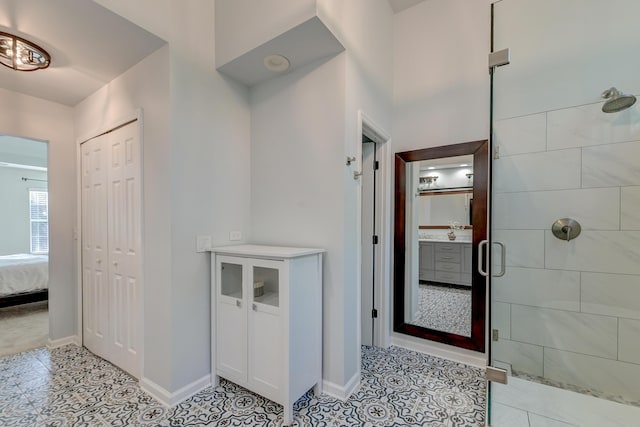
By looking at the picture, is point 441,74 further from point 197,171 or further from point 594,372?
point 594,372

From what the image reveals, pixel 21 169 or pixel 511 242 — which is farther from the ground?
pixel 21 169

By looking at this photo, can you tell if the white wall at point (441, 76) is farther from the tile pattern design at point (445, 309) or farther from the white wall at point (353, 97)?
the white wall at point (353, 97)

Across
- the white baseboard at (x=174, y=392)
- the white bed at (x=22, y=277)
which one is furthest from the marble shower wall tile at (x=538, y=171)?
the white bed at (x=22, y=277)

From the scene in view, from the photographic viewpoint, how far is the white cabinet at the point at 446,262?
2445 millimetres

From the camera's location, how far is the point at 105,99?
93.9 inches

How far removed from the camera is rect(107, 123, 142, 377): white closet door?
6.89ft

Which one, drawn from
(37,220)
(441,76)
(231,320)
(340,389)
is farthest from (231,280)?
(37,220)

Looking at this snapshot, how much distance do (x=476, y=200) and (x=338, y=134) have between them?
1.34 meters

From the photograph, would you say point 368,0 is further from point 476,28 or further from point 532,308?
point 532,308

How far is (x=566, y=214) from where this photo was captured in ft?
6.61

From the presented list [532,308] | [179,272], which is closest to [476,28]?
[532,308]

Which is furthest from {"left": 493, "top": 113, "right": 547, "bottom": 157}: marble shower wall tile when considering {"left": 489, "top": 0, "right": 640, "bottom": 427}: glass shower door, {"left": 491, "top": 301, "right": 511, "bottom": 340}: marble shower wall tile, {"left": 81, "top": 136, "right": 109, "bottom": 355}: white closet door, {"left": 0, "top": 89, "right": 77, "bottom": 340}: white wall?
{"left": 0, "top": 89, "right": 77, "bottom": 340}: white wall

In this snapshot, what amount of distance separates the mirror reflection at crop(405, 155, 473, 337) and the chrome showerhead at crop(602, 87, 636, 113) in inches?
34.4

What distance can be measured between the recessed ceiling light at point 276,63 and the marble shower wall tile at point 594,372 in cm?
290
